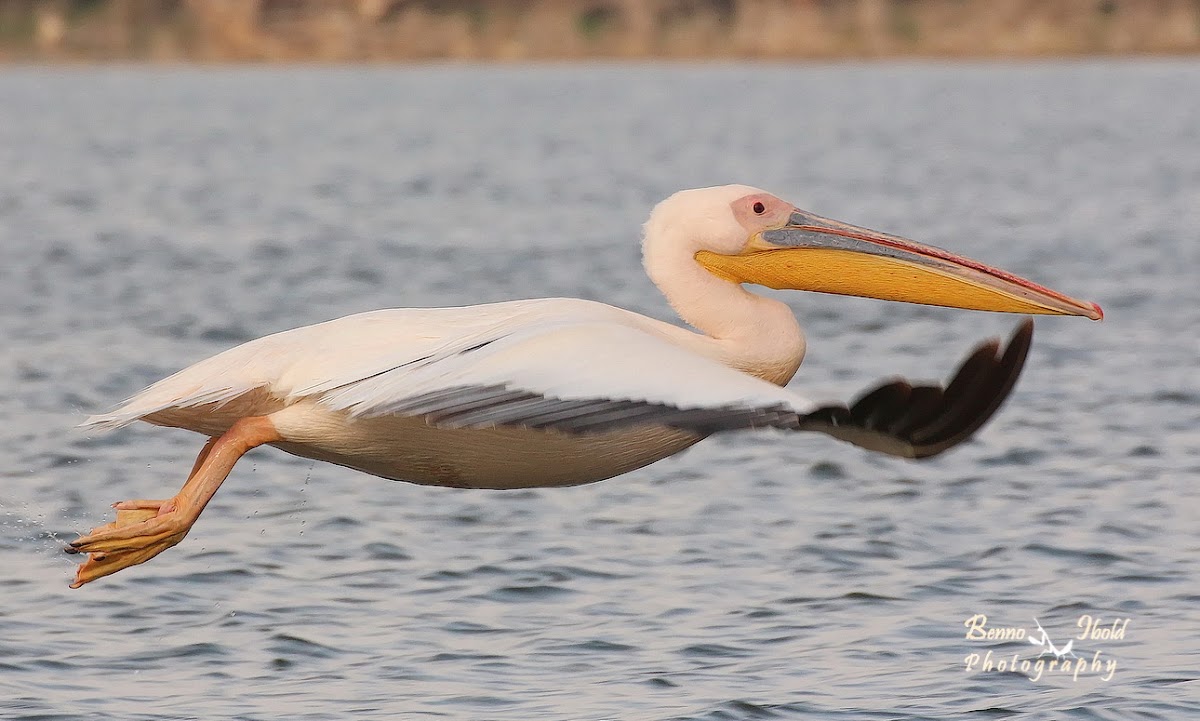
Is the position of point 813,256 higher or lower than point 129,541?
higher

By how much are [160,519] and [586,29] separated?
7813 centimetres

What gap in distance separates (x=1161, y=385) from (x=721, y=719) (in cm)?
661

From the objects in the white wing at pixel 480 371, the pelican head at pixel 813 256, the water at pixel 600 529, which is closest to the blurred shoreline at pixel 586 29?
the water at pixel 600 529

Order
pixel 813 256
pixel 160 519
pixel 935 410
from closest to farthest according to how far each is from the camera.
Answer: pixel 160 519 → pixel 935 410 → pixel 813 256

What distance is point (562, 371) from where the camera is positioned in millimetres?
4754

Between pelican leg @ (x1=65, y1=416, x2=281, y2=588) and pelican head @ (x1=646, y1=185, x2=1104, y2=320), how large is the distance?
1.28 metres

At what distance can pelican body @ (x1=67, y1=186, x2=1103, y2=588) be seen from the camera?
15.8ft

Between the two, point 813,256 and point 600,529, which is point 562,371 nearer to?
point 813,256

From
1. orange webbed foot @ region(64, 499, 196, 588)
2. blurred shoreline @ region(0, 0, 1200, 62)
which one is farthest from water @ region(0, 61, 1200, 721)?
blurred shoreline @ region(0, 0, 1200, 62)

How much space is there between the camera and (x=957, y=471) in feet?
32.2

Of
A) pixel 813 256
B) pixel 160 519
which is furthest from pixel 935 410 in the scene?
pixel 160 519

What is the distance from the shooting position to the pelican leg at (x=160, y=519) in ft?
16.6

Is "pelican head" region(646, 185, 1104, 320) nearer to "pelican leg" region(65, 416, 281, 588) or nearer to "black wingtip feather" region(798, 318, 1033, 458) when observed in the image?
"black wingtip feather" region(798, 318, 1033, 458)

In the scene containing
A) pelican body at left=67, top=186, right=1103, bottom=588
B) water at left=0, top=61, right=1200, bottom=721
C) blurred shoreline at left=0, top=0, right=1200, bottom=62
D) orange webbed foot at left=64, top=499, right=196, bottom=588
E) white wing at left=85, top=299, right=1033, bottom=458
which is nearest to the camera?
white wing at left=85, top=299, right=1033, bottom=458
